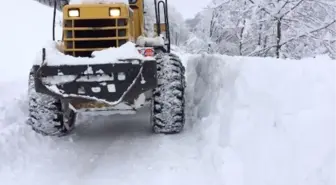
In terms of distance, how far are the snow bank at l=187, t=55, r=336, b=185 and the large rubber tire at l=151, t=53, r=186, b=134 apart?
1.72ft

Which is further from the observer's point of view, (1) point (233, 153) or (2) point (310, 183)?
(1) point (233, 153)

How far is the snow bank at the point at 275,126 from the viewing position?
177 inches

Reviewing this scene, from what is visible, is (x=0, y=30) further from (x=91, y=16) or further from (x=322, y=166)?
(x=322, y=166)

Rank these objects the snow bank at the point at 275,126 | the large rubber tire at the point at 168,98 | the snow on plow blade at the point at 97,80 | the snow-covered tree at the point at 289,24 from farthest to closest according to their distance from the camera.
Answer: the snow-covered tree at the point at 289,24 < the large rubber tire at the point at 168,98 < the snow on plow blade at the point at 97,80 < the snow bank at the point at 275,126

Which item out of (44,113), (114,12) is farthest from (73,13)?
(44,113)

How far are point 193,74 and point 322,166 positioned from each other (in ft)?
21.7

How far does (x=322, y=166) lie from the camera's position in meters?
4.27

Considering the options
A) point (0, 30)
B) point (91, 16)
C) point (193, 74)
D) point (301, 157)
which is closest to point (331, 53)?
point (193, 74)

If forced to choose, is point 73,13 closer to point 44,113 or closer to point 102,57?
point 102,57

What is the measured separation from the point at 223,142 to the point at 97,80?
175 cm

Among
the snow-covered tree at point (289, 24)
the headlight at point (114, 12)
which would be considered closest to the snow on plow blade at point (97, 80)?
the headlight at point (114, 12)

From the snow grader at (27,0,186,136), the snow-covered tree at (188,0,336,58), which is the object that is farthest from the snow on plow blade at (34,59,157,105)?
the snow-covered tree at (188,0,336,58)

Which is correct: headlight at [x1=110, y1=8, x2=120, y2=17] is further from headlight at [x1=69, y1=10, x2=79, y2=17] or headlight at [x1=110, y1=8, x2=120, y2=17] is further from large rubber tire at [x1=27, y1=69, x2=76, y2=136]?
large rubber tire at [x1=27, y1=69, x2=76, y2=136]

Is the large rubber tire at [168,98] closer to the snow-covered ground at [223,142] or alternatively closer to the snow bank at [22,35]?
the snow-covered ground at [223,142]
